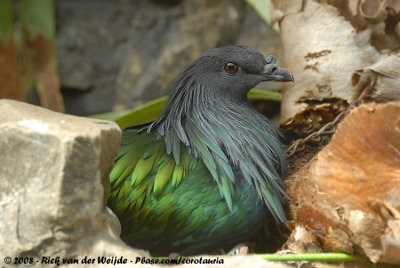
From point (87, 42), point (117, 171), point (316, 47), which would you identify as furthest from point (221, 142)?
point (87, 42)

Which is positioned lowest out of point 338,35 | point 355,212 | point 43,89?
point 43,89

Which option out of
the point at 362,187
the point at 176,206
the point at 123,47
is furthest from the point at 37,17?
the point at 362,187

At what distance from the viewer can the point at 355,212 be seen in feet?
3.45

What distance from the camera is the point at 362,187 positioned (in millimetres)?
1069

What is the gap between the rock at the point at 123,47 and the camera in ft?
9.34

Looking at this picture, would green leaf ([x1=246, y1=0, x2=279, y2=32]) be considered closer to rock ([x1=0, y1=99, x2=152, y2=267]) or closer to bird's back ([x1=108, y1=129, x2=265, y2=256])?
bird's back ([x1=108, y1=129, x2=265, y2=256])

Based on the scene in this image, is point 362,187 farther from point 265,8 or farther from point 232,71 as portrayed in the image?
point 265,8

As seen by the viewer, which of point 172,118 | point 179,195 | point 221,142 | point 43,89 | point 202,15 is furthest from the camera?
point 202,15

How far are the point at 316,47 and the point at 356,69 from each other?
154mm

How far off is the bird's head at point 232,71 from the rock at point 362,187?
49 cm

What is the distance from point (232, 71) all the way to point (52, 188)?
32.0 inches

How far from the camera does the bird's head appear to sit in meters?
1.56

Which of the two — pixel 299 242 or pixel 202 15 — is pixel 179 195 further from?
pixel 202 15

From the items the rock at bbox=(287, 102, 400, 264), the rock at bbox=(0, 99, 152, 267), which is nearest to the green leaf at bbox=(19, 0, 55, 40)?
the rock at bbox=(0, 99, 152, 267)
